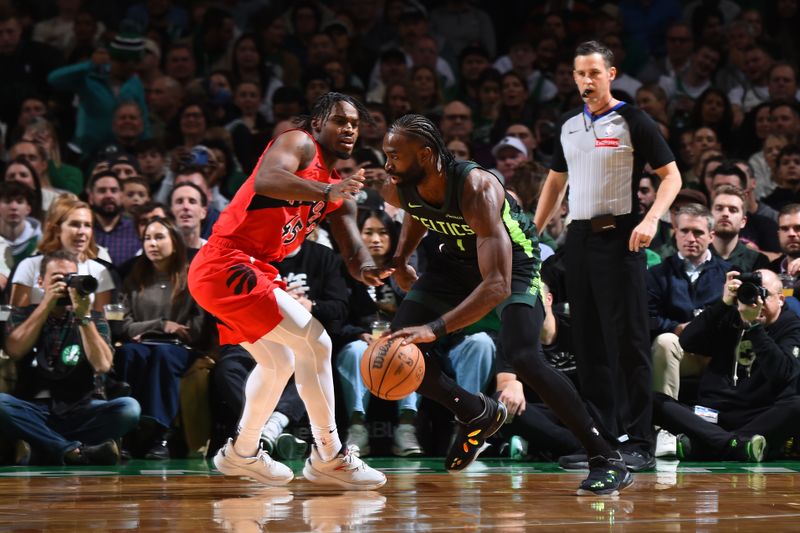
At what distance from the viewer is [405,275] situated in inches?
203

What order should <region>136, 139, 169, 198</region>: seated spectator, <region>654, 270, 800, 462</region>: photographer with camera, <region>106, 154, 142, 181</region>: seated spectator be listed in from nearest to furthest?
<region>654, 270, 800, 462</region>: photographer with camera, <region>106, 154, 142, 181</region>: seated spectator, <region>136, 139, 169, 198</region>: seated spectator

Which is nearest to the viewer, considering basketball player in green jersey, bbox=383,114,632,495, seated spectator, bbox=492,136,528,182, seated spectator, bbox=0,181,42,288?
basketball player in green jersey, bbox=383,114,632,495

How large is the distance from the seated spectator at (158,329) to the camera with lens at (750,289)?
3022mm

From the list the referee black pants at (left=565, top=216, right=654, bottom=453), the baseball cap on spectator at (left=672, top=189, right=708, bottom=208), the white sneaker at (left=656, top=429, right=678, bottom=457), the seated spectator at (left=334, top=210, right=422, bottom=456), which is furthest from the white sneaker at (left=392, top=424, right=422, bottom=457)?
the baseball cap on spectator at (left=672, top=189, right=708, bottom=208)

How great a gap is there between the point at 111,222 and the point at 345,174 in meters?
1.61

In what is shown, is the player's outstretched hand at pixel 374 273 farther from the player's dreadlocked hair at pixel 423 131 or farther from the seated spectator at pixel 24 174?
the seated spectator at pixel 24 174

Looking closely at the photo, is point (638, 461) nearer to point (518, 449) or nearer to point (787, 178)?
point (518, 449)

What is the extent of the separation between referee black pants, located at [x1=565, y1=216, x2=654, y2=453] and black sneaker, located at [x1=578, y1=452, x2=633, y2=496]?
104 cm

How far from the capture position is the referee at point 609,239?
5.67 metres

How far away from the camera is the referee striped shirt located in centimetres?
566

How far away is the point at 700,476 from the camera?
549cm

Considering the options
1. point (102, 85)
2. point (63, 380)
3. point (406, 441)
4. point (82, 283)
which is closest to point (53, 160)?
point (102, 85)

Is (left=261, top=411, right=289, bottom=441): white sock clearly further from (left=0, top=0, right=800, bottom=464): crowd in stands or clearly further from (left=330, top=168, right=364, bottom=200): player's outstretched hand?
(left=330, top=168, right=364, bottom=200): player's outstretched hand

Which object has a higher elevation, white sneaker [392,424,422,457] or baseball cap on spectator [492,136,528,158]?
baseball cap on spectator [492,136,528,158]
